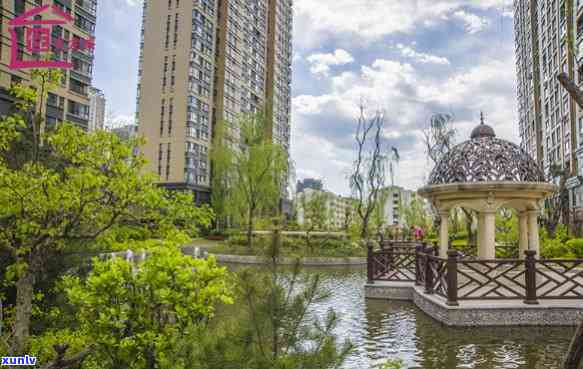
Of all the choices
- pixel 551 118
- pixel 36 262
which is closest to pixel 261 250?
pixel 36 262

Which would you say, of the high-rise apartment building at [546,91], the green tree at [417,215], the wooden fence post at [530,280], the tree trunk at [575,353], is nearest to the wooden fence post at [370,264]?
the wooden fence post at [530,280]

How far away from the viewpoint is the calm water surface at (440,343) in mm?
6320

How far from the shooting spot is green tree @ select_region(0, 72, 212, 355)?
4246 millimetres

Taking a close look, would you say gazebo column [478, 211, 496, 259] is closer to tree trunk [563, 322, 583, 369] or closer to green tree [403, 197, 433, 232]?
tree trunk [563, 322, 583, 369]

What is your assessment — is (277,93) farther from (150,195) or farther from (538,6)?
(150,195)

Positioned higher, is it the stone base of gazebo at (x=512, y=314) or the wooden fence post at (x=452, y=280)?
the wooden fence post at (x=452, y=280)

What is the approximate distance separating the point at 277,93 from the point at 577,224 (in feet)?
146

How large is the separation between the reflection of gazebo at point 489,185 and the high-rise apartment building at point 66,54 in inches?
1180

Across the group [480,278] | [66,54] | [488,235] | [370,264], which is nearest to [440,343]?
[488,235]

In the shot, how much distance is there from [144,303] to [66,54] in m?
39.7

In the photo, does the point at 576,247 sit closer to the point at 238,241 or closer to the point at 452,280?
the point at 452,280

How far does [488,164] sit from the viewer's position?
35.3 feet

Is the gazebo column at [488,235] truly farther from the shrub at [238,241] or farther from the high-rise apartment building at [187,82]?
the high-rise apartment building at [187,82]

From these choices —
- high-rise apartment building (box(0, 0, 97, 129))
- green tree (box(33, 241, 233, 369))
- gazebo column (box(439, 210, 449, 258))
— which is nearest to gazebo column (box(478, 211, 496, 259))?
gazebo column (box(439, 210, 449, 258))
